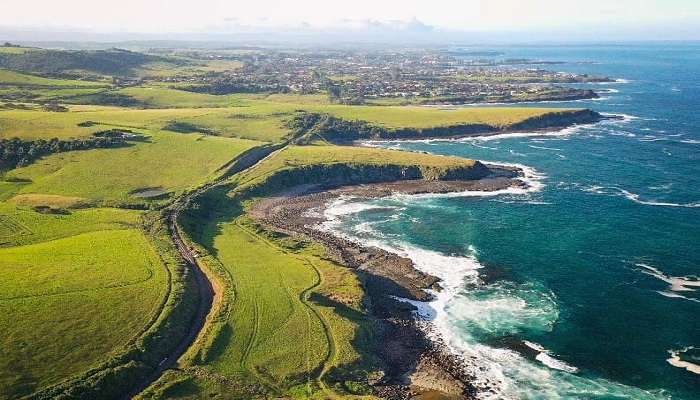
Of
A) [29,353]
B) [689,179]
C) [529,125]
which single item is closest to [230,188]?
[29,353]

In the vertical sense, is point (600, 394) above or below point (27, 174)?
below

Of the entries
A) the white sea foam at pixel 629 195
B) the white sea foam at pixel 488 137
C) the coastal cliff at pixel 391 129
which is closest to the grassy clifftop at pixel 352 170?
the white sea foam at pixel 629 195

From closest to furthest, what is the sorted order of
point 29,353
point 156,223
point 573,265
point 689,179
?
point 29,353
point 573,265
point 156,223
point 689,179

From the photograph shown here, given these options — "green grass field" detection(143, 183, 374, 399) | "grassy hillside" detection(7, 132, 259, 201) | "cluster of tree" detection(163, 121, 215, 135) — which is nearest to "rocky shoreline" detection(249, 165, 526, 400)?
"green grass field" detection(143, 183, 374, 399)

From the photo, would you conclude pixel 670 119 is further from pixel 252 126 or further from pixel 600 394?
pixel 600 394

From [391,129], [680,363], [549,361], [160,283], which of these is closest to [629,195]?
[680,363]

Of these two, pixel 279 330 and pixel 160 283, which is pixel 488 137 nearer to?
pixel 160 283
